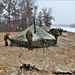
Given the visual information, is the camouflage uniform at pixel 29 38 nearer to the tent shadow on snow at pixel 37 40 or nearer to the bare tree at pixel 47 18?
the tent shadow on snow at pixel 37 40

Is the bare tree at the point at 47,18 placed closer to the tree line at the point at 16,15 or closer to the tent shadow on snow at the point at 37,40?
the tree line at the point at 16,15

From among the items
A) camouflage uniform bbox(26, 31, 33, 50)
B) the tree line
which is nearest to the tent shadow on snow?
camouflage uniform bbox(26, 31, 33, 50)

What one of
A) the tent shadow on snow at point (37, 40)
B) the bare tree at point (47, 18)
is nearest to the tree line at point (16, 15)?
the bare tree at point (47, 18)

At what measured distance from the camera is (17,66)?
1038 centimetres

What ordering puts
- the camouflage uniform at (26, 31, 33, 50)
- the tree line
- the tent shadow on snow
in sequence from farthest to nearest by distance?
the tree line → the tent shadow on snow → the camouflage uniform at (26, 31, 33, 50)

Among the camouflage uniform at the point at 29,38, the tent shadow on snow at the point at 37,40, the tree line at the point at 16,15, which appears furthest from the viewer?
the tree line at the point at 16,15

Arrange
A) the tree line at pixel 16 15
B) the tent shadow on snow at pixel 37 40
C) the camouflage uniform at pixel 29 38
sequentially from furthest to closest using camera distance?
the tree line at pixel 16 15
the tent shadow on snow at pixel 37 40
the camouflage uniform at pixel 29 38

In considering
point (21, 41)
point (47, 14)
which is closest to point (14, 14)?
point (47, 14)

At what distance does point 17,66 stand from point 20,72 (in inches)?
28.9

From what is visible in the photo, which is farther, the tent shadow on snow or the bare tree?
the bare tree

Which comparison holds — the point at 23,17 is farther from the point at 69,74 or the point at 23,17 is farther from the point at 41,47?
the point at 69,74

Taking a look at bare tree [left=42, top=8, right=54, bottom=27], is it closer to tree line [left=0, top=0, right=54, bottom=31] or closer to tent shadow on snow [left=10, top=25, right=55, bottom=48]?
tree line [left=0, top=0, right=54, bottom=31]

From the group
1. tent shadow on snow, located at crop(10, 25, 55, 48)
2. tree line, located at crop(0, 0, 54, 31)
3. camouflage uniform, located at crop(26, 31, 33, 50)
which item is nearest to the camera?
camouflage uniform, located at crop(26, 31, 33, 50)

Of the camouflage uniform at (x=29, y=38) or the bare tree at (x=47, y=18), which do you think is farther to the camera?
the bare tree at (x=47, y=18)
